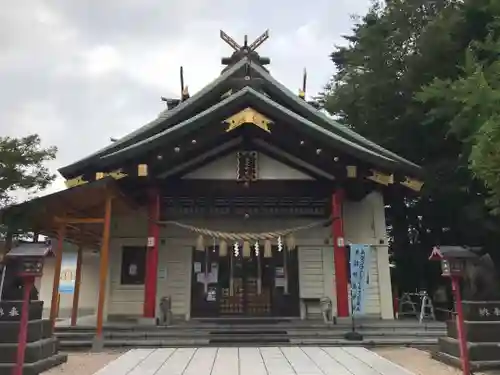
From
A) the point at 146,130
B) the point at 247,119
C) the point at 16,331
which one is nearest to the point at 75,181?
the point at 146,130

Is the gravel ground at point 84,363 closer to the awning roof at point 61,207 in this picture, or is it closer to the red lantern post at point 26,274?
the red lantern post at point 26,274

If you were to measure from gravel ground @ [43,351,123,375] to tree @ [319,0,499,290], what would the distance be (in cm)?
914

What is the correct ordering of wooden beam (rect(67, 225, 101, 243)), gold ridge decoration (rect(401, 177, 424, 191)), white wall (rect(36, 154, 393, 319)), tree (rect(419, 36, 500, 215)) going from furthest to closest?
white wall (rect(36, 154, 393, 319)) < gold ridge decoration (rect(401, 177, 424, 191)) < wooden beam (rect(67, 225, 101, 243)) < tree (rect(419, 36, 500, 215))

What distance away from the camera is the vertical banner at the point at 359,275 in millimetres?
10016

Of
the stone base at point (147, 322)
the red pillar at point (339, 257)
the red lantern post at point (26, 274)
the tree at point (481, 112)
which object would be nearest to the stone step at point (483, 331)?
the tree at point (481, 112)

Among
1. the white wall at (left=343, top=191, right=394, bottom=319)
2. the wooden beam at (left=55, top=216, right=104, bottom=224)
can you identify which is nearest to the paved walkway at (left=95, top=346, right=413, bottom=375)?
the wooden beam at (left=55, top=216, right=104, bottom=224)

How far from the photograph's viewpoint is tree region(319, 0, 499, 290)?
13.5 m

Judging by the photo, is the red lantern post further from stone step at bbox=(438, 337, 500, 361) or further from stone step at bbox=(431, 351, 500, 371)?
stone step at bbox=(438, 337, 500, 361)

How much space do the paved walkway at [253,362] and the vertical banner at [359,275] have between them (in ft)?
5.86

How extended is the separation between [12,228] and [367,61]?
1363 cm

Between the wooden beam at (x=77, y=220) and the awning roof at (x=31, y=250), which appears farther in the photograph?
the wooden beam at (x=77, y=220)

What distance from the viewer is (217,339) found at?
9141 mm

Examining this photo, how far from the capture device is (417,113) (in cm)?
1489

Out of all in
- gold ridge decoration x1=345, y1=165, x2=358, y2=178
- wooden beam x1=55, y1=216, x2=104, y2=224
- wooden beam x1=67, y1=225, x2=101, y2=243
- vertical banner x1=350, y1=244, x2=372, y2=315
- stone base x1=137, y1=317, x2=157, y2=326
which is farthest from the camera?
gold ridge decoration x1=345, y1=165, x2=358, y2=178
